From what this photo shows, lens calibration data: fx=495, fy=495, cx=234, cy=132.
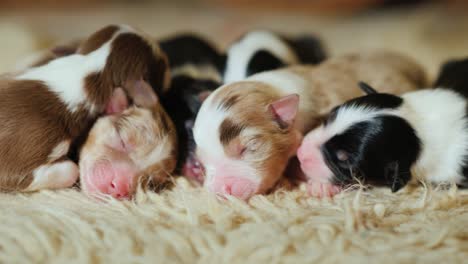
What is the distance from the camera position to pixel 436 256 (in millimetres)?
1319

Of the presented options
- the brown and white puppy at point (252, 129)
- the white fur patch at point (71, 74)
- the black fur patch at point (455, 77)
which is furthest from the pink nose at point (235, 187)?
the black fur patch at point (455, 77)

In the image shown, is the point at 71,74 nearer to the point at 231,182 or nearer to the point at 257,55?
the point at 231,182

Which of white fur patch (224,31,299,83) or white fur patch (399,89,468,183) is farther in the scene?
white fur patch (224,31,299,83)

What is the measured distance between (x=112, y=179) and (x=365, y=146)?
2.93ft

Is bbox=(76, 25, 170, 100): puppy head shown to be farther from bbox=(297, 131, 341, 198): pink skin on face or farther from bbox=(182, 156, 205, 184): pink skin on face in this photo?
bbox=(297, 131, 341, 198): pink skin on face

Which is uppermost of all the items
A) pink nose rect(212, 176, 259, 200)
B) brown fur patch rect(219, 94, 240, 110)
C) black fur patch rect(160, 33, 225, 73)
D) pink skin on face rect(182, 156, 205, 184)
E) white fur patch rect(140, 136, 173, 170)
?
black fur patch rect(160, 33, 225, 73)

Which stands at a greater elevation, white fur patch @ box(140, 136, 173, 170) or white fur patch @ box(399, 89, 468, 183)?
white fur patch @ box(399, 89, 468, 183)

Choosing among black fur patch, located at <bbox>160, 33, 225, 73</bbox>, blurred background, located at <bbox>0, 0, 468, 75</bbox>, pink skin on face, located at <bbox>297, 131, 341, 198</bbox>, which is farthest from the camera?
blurred background, located at <bbox>0, 0, 468, 75</bbox>

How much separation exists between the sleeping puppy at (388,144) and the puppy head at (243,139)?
0.42 ft

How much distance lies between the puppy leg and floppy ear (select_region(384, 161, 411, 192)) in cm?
113

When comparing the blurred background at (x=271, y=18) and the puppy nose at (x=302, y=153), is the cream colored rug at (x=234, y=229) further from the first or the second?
the blurred background at (x=271, y=18)

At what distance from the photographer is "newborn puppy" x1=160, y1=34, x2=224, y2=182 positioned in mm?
2041

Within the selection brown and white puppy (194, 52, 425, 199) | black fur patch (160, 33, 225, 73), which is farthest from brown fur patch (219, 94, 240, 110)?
black fur patch (160, 33, 225, 73)

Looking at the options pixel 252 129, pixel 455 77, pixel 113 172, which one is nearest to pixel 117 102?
pixel 113 172
